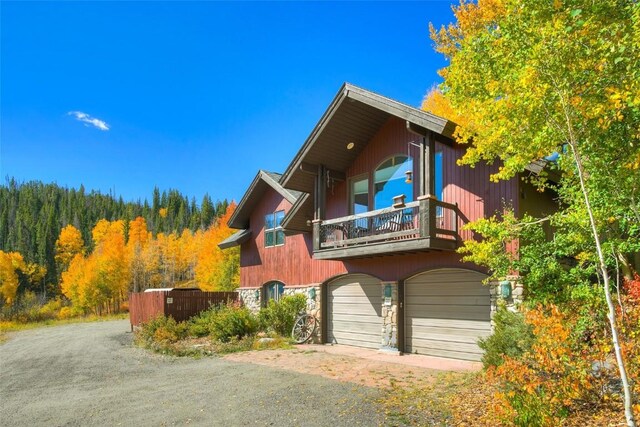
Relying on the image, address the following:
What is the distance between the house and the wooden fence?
4367 mm

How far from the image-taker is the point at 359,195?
50.1 feet

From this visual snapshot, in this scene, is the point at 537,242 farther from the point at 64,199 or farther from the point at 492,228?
the point at 64,199

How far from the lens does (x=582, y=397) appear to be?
628 cm

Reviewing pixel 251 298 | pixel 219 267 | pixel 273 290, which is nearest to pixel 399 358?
pixel 273 290

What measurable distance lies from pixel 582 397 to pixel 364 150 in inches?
399

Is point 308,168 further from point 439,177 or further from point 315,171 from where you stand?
point 439,177

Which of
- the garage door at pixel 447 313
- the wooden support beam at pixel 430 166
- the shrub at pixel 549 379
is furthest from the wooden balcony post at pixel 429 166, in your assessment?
the shrub at pixel 549 379

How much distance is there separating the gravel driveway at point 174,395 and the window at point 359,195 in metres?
6.10

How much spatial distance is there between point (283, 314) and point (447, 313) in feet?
20.4

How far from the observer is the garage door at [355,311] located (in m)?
14.5

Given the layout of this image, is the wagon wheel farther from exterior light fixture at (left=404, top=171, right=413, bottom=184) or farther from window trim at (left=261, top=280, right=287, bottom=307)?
exterior light fixture at (left=404, top=171, right=413, bottom=184)

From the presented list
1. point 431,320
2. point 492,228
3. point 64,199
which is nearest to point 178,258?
point 431,320

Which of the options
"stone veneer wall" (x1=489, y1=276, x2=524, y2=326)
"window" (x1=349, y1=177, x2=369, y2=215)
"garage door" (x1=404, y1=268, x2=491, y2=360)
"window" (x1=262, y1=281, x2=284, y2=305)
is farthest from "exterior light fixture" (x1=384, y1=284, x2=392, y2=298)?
"window" (x1=262, y1=281, x2=284, y2=305)

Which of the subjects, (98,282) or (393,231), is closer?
(393,231)
